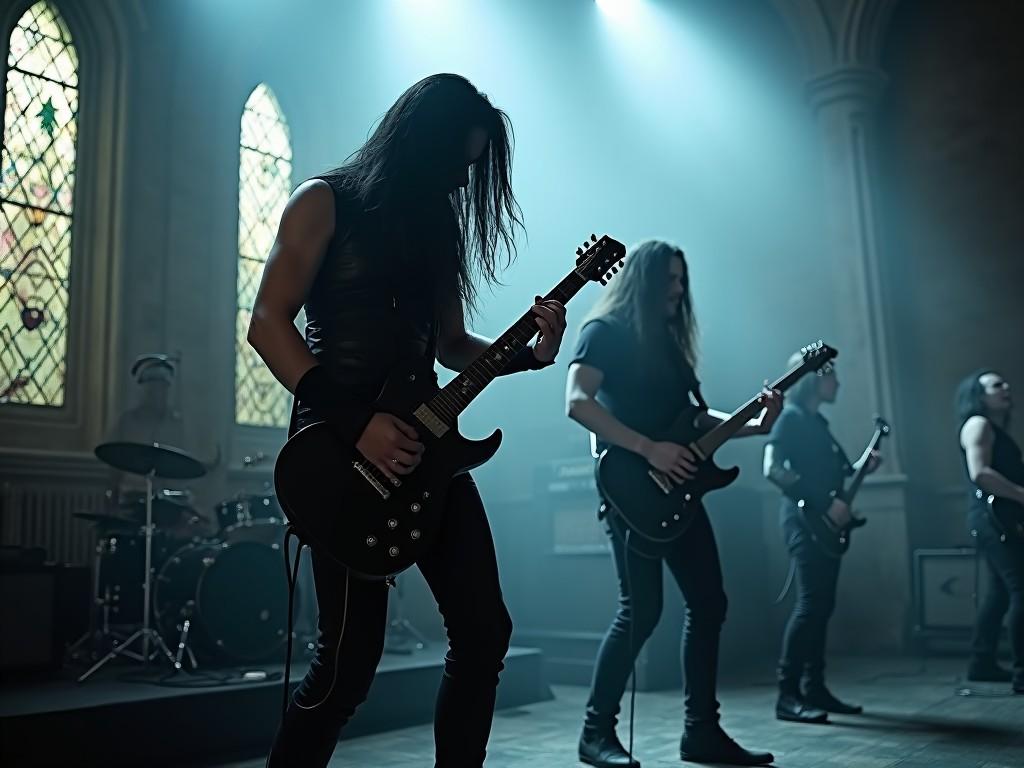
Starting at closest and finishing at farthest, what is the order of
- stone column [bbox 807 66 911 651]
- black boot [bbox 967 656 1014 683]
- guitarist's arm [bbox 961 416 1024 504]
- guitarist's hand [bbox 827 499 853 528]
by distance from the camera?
guitarist's hand [bbox 827 499 853 528], guitarist's arm [bbox 961 416 1024 504], black boot [bbox 967 656 1014 683], stone column [bbox 807 66 911 651]

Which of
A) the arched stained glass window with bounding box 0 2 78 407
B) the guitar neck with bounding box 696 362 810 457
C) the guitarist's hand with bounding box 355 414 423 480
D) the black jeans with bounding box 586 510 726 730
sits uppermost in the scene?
the arched stained glass window with bounding box 0 2 78 407

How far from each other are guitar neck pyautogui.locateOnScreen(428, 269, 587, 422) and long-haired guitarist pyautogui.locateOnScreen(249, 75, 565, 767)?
4 centimetres

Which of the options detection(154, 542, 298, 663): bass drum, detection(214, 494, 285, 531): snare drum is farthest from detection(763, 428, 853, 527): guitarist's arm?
detection(214, 494, 285, 531): snare drum

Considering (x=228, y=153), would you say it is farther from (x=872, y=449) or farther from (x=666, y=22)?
(x=872, y=449)

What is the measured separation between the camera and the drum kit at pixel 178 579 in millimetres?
4340

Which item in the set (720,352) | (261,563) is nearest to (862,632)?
(720,352)

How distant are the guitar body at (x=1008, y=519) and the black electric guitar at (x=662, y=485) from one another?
2.22 metres

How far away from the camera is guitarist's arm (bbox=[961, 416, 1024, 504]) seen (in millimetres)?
4688

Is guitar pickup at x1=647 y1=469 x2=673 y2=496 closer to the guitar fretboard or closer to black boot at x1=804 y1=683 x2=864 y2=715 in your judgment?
the guitar fretboard

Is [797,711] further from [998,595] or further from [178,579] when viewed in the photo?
[178,579]

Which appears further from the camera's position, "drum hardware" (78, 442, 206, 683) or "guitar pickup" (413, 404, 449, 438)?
"drum hardware" (78, 442, 206, 683)

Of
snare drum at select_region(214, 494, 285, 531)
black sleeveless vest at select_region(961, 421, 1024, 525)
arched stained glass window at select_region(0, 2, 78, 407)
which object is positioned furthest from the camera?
arched stained glass window at select_region(0, 2, 78, 407)

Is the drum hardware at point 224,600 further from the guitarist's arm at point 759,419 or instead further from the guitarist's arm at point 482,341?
the guitarist's arm at point 482,341

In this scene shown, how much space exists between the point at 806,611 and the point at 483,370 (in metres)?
2.77
